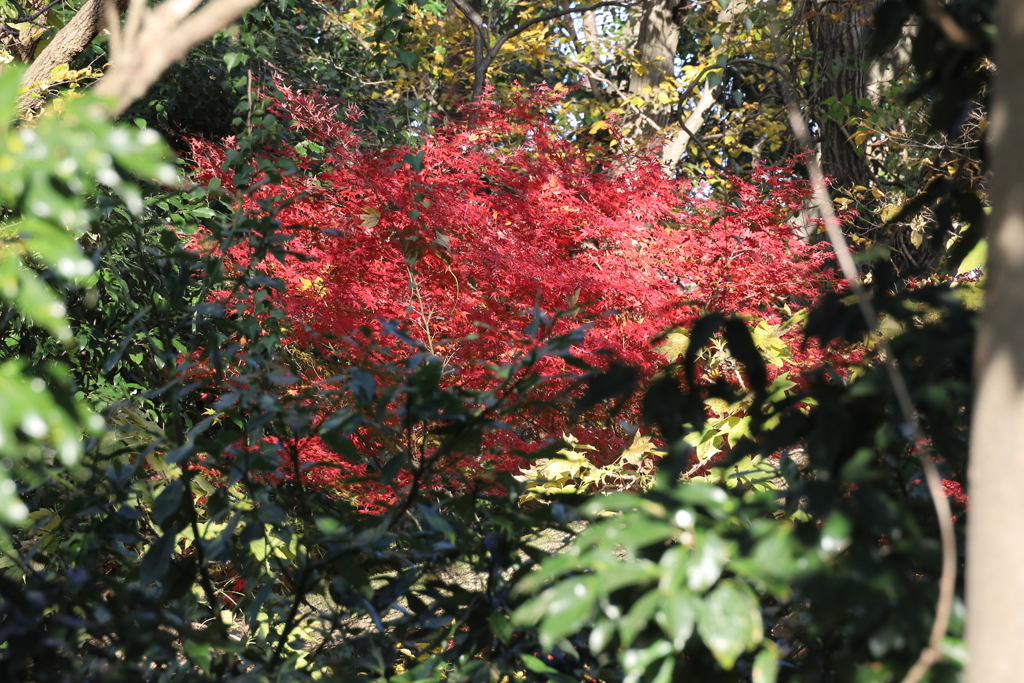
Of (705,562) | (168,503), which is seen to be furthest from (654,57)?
(705,562)

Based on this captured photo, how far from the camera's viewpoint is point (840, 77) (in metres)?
6.54

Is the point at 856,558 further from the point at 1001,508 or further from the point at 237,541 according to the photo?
the point at 237,541

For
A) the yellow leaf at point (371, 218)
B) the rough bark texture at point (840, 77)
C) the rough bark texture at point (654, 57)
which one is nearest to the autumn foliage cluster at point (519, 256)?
the yellow leaf at point (371, 218)

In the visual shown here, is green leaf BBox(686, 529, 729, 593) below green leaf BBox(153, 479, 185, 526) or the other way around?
below

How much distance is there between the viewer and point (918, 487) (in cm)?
164

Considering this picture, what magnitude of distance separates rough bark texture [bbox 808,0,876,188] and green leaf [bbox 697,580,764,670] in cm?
609

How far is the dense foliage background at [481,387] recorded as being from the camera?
938 mm

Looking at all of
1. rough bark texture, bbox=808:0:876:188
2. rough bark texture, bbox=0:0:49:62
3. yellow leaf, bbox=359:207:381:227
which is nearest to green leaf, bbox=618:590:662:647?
yellow leaf, bbox=359:207:381:227

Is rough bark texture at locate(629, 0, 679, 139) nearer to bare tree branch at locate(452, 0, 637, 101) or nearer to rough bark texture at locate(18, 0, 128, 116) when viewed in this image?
bare tree branch at locate(452, 0, 637, 101)

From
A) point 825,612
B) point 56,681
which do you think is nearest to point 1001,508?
point 825,612

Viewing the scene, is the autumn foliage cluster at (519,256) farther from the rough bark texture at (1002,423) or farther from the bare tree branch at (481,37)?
the rough bark texture at (1002,423)

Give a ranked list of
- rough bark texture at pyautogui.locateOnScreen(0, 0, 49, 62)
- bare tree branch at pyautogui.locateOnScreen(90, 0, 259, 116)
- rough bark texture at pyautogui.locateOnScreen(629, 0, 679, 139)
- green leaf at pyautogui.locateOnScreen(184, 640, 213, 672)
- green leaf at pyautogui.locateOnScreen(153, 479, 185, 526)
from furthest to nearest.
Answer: rough bark texture at pyautogui.locateOnScreen(629, 0, 679, 139) → rough bark texture at pyautogui.locateOnScreen(0, 0, 49, 62) → green leaf at pyautogui.locateOnScreen(153, 479, 185, 526) → green leaf at pyautogui.locateOnScreen(184, 640, 213, 672) → bare tree branch at pyautogui.locateOnScreen(90, 0, 259, 116)

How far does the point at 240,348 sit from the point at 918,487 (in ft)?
4.54

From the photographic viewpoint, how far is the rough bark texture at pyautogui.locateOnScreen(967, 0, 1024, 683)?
80 centimetres
